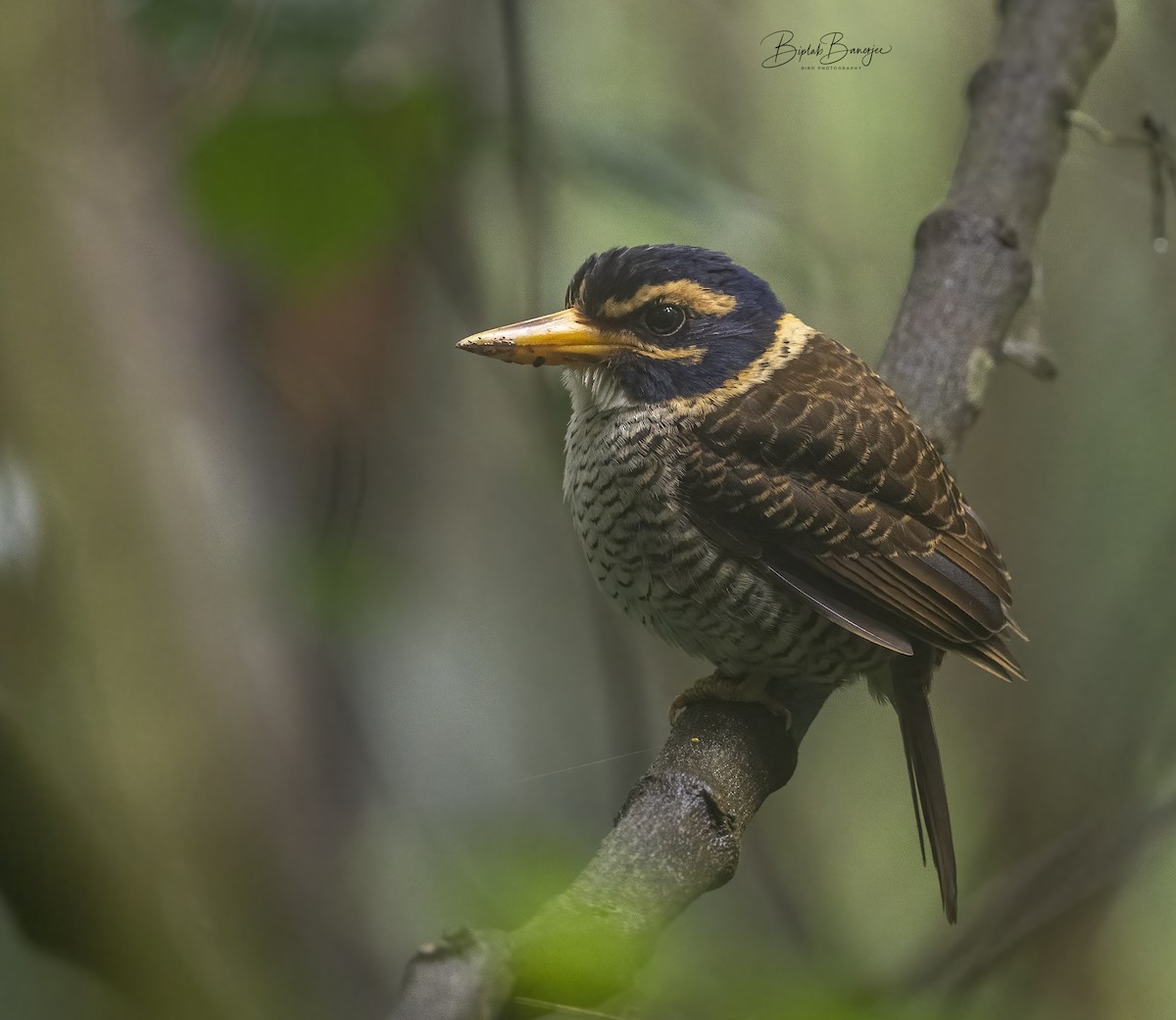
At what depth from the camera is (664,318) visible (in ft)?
6.82

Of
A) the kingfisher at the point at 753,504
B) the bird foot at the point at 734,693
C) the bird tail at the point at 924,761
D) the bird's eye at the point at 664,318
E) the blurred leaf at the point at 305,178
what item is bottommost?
the bird tail at the point at 924,761

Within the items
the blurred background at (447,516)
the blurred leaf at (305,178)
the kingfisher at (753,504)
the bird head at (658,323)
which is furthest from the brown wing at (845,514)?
the blurred leaf at (305,178)

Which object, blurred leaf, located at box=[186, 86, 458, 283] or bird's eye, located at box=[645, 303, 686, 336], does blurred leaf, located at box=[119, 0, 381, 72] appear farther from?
bird's eye, located at box=[645, 303, 686, 336]

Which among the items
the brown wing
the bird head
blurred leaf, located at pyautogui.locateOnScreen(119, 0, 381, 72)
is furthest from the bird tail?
blurred leaf, located at pyautogui.locateOnScreen(119, 0, 381, 72)

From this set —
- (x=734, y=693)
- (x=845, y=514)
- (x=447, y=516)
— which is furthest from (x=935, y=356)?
(x=447, y=516)

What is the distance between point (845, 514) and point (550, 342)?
517 millimetres

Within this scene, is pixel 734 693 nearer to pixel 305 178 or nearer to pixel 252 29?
pixel 305 178

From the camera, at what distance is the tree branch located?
1.30 m

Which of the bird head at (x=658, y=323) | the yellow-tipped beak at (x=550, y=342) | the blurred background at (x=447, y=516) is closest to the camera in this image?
the blurred background at (x=447, y=516)

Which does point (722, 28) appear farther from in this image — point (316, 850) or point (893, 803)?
point (316, 850)

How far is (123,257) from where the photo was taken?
2254 millimetres

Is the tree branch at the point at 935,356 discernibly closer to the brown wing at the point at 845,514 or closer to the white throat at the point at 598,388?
the brown wing at the point at 845,514

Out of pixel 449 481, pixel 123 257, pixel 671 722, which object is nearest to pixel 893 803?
pixel 449 481

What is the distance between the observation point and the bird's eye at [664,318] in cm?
207
